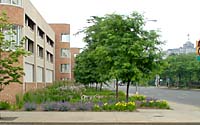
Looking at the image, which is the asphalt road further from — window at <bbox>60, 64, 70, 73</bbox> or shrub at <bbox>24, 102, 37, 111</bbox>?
window at <bbox>60, 64, 70, 73</bbox>

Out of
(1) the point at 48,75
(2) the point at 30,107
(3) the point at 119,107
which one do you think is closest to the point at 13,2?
(2) the point at 30,107

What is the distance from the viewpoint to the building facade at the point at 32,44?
104ft

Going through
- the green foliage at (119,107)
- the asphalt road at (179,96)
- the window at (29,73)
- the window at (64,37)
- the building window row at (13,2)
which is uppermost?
the window at (64,37)

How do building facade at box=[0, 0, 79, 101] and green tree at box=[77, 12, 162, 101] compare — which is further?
building facade at box=[0, 0, 79, 101]

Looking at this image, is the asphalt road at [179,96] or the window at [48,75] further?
the window at [48,75]

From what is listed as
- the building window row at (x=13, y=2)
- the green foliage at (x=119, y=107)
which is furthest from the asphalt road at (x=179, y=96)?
the building window row at (x=13, y=2)

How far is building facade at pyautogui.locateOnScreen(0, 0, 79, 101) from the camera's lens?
31.8m

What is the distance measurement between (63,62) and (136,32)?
5649 cm

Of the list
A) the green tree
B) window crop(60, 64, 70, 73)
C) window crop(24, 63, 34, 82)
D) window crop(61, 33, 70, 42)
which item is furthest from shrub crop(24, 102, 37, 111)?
window crop(61, 33, 70, 42)

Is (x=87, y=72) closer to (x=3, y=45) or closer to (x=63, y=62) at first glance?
(x=3, y=45)

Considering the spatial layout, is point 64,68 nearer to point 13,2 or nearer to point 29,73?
point 29,73

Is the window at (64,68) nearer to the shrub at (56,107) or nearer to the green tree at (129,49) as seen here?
the green tree at (129,49)

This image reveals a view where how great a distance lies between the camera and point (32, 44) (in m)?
45.0

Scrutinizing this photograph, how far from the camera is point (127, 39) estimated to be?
79.8 feet
